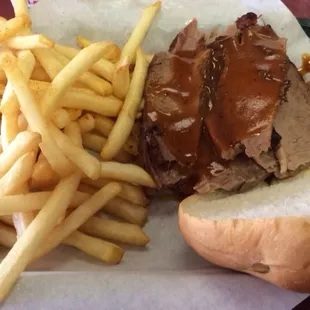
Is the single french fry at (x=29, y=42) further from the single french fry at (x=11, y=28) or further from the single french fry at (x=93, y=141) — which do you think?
the single french fry at (x=93, y=141)

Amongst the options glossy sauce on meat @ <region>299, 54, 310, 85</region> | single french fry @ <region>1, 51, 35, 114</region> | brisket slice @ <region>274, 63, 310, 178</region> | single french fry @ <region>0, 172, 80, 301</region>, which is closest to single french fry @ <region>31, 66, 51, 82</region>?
single french fry @ <region>1, 51, 35, 114</region>

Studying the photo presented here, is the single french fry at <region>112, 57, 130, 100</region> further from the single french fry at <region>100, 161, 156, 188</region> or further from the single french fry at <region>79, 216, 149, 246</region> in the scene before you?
the single french fry at <region>79, 216, 149, 246</region>

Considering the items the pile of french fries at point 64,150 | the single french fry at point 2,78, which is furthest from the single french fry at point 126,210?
the single french fry at point 2,78

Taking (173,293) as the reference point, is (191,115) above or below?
above

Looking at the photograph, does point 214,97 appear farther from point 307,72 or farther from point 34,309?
point 34,309

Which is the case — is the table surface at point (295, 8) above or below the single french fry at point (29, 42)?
below

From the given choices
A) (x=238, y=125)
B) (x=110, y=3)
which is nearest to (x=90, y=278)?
(x=238, y=125)

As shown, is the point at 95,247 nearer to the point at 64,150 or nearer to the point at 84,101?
the point at 64,150
